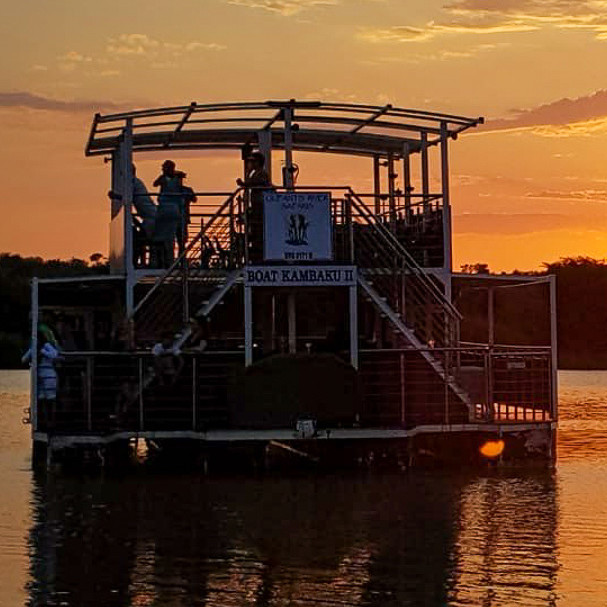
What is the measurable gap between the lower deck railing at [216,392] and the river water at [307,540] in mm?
973

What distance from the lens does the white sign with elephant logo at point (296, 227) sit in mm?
25078

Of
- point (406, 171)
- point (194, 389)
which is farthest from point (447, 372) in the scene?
point (406, 171)

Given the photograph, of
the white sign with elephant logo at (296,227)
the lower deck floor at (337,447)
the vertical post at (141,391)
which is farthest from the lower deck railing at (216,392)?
the white sign with elephant logo at (296,227)

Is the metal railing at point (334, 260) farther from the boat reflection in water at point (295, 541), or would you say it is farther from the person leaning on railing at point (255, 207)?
the boat reflection in water at point (295, 541)

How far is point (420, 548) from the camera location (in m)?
16.4

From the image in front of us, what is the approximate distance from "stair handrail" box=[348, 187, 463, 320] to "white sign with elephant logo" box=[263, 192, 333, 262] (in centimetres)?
53

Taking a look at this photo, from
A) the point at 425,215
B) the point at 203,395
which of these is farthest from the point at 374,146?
the point at 203,395

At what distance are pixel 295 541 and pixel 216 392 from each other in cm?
824

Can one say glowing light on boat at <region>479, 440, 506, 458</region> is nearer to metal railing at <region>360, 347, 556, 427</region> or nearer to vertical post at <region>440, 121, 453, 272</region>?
metal railing at <region>360, 347, 556, 427</region>

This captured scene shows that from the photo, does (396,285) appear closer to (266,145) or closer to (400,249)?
(400,249)

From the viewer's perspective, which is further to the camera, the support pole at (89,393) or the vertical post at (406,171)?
the vertical post at (406,171)

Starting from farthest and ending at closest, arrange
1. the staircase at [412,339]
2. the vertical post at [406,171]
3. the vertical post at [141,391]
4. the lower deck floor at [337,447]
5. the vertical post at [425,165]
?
the vertical post at [406,171], the vertical post at [425,165], the staircase at [412,339], the vertical post at [141,391], the lower deck floor at [337,447]

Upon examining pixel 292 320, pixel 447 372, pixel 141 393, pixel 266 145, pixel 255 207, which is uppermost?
pixel 266 145

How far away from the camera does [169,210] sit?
86.9ft
